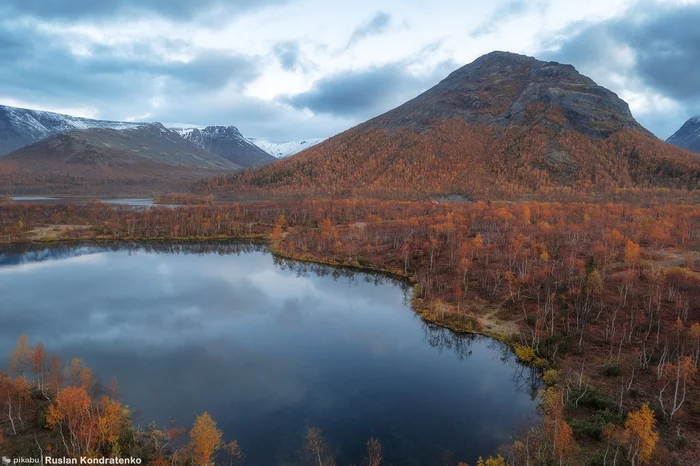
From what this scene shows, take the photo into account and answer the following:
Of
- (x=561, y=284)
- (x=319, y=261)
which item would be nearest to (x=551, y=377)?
(x=561, y=284)

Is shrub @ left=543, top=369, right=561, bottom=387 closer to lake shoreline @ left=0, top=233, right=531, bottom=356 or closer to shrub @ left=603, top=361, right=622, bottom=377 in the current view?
shrub @ left=603, top=361, right=622, bottom=377

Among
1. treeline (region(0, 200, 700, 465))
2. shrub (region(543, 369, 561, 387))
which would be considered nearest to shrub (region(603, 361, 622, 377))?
treeline (region(0, 200, 700, 465))

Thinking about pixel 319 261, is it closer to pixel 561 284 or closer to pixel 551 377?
pixel 561 284

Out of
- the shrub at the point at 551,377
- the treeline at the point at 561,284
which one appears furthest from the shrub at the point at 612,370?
the shrub at the point at 551,377

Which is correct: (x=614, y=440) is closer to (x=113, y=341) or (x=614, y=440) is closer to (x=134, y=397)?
(x=134, y=397)

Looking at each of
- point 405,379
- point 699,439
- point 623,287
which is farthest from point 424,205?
point 699,439
